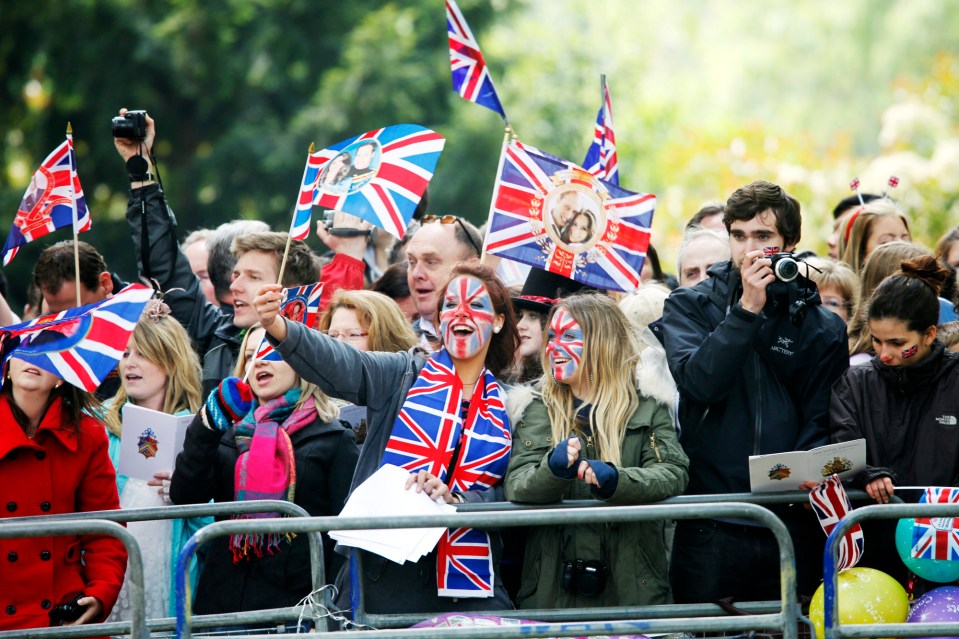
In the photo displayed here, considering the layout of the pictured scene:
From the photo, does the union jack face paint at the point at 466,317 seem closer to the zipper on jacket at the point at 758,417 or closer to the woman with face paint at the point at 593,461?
the woman with face paint at the point at 593,461

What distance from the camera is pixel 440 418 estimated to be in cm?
554

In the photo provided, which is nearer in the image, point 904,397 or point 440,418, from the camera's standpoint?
point 440,418

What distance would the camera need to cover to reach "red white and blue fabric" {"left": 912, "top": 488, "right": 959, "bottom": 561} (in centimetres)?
530

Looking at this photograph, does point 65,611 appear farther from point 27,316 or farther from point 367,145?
point 27,316

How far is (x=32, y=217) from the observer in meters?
6.75

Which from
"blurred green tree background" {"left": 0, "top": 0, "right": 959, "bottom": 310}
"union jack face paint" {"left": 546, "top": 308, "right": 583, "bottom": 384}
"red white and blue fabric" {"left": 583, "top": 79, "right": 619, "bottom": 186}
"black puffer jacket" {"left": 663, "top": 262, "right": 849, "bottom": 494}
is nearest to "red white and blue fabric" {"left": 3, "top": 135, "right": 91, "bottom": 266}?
"union jack face paint" {"left": 546, "top": 308, "right": 583, "bottom": 384}

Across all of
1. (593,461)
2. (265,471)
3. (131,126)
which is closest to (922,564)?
(593,461)

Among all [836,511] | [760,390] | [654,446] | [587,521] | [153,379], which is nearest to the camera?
[587,521]

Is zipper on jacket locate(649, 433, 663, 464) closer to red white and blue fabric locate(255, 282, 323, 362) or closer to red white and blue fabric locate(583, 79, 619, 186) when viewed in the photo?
red white and blue fabric locate(255, 282, 323, 362)

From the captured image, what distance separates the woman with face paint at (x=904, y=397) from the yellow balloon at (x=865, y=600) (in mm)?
438

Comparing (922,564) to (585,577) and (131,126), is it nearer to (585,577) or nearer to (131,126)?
(585,577)

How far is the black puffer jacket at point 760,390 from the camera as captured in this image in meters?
5.59

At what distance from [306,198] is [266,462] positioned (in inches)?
48.7

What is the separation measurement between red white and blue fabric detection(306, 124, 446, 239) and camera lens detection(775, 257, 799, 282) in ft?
5.36
